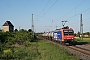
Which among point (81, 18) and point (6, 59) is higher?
point (81, 18)

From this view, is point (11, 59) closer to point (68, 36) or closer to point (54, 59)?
point (54, 59)

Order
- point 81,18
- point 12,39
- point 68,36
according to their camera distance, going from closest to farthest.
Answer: point 68,36 < point 12,39 < point 81,18

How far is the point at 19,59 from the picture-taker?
1478cm

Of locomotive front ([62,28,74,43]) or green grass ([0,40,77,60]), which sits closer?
green grass ([0,40,77,60])

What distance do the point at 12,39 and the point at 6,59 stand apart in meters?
23.8

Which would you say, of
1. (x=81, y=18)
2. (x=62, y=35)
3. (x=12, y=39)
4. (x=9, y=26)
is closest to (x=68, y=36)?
(x=62, y=35)

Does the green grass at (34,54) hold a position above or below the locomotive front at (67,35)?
below

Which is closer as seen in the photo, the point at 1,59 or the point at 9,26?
the point at 1,59

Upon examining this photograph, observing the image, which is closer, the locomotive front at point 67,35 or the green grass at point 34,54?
the green grass at point 34,54

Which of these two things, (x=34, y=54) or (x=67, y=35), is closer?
(x=34, y=54)

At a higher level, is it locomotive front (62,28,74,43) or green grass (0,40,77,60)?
locomotive front (62,28,74,43)

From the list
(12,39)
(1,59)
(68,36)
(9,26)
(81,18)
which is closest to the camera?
(1,59)

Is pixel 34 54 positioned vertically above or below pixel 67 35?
below

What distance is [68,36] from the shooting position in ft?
114
